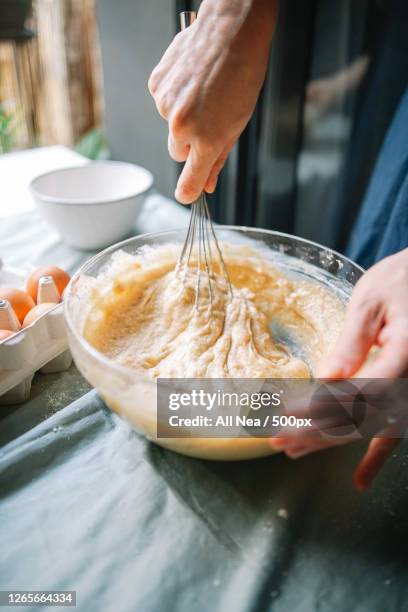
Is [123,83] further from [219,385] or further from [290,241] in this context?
[219,385]

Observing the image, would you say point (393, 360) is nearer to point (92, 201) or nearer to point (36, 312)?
point (36, 312)

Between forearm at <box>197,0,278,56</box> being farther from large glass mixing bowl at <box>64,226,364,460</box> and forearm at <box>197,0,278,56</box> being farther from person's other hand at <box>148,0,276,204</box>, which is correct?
large glass mixing bowl at <box>64,226,364,460</box>

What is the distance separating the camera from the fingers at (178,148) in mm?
589

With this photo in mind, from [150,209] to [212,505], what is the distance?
83 cm

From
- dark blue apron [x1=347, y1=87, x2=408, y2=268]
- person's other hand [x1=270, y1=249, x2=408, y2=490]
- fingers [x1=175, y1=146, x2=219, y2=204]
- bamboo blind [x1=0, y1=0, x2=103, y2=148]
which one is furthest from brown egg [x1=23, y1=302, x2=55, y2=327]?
bamboo blind [x1=0, y1=0, x2=103, y2=148]

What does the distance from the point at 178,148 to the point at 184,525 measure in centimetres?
45

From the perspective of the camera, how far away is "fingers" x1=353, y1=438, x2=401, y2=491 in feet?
1.51

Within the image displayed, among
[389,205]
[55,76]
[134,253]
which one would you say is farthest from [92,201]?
[55,76]

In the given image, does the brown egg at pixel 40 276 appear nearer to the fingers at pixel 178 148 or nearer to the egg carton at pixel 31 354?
the egg carton at pixel 31 354

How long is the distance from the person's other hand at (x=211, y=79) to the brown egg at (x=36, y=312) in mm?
241

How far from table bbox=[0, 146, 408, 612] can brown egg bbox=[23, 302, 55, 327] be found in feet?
0.41

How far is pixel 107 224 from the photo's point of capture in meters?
0.93

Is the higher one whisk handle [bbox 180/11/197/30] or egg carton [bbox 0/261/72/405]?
whisk handle [bbox 180/11/197/30]

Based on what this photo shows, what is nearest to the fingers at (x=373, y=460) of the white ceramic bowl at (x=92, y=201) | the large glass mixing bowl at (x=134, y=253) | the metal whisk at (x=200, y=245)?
the large glass mixing bowl at (x=134, y=253)
